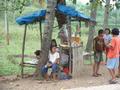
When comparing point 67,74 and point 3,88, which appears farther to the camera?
point 67,74

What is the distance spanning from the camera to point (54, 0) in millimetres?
13453

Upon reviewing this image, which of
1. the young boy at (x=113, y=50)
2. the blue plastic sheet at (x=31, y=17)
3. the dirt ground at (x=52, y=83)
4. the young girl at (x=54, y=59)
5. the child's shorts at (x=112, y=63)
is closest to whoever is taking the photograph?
the young boy at (x=113, y=50)

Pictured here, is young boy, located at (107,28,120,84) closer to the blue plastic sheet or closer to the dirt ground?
the dirt ground

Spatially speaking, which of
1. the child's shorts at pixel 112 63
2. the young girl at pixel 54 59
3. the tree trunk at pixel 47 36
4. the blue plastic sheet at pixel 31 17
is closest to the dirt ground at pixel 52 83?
the young girl at pixel 54 59

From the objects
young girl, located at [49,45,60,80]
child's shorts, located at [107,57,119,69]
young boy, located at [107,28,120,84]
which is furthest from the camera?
young girl, located at [49,45,60,80]

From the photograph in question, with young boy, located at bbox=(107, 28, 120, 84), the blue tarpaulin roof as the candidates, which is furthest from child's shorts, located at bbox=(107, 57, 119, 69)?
the blue tarpaulin roof

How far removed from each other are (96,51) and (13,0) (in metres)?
5.45

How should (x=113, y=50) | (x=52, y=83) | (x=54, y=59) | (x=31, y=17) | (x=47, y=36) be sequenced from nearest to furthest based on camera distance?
(x=113, y=50) < (x=52, y=83) < (x=54, y=59) < (x=47, y=36) < (x=31, y=17)

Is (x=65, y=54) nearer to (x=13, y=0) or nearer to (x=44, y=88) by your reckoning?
(x=44, y=88)

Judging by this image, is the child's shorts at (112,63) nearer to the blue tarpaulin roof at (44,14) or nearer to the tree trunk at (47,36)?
the blue tarpaulin roof at (44,14)

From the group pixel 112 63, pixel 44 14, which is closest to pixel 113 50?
pixel 112 63

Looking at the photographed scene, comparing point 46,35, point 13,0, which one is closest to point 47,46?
point 46,35

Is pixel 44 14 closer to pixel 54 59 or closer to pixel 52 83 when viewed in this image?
pixel 54 59

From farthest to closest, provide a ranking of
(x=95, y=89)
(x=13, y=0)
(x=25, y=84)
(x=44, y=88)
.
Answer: (x=13, y=0) < (x=25, y=84) < (x=44, y=88) < (x=95, y=89)
